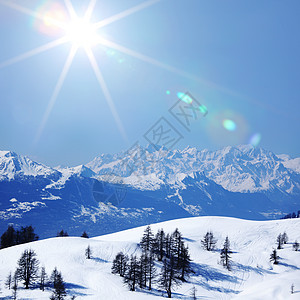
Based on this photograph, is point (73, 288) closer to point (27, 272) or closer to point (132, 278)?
point (27, 272)

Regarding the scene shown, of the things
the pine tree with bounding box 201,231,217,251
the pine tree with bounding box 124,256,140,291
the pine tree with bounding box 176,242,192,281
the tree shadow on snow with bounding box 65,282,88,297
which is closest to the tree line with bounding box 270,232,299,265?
the pine tree with bounding box 201,231,217,251

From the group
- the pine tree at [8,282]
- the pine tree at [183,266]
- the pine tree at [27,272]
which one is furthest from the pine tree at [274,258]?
the pine tree at [8,282]

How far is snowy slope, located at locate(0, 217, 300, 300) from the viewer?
54250 millimetres

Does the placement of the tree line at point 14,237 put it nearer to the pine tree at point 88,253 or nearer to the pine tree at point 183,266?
the pine tree at point 88,253

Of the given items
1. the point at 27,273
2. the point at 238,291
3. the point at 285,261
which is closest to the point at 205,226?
the point at 285,261

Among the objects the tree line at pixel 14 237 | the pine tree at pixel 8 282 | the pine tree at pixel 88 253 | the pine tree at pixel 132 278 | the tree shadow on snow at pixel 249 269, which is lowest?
the tree shadow on snow at pixel 249 269

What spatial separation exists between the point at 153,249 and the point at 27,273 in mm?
42651

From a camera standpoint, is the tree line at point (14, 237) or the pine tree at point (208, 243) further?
the tree line at point (14, 237)

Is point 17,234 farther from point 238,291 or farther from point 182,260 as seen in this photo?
point 238,291

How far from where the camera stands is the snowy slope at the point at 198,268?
178ft

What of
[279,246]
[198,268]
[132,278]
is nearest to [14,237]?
[132,278]

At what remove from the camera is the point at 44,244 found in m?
90.3

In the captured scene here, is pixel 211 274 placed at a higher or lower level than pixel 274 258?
lower

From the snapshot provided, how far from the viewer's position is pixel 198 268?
261ft
